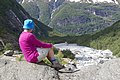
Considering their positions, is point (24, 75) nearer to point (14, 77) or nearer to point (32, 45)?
point (14, 77)

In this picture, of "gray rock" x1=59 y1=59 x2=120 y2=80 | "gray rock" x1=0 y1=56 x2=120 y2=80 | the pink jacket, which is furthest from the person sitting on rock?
"gray rock" x1=59 y1=59 x2=120 y2=80

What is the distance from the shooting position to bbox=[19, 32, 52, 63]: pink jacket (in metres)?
16.2

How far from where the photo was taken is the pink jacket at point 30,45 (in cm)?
1620

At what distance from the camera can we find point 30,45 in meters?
16.5

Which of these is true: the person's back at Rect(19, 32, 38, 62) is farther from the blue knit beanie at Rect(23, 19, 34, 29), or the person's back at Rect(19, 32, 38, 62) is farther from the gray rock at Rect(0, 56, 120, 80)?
the gray rock at Rect(0, 56, 120, 80)

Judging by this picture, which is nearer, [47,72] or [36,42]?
[47,72]

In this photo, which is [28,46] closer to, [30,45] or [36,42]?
[30,45]

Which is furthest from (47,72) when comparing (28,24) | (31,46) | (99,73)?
(28,24)

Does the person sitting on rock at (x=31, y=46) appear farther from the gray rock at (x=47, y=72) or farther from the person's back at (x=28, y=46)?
the gray rock at (x=47, y=72)

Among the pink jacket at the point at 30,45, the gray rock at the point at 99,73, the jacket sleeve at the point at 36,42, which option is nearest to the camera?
the gray rock at the point at 99,73

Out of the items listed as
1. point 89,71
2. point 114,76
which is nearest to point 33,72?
point 89,71

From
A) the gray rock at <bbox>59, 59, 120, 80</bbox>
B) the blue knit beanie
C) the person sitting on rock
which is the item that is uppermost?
the blue knit beanie

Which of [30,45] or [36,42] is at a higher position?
[36,42]

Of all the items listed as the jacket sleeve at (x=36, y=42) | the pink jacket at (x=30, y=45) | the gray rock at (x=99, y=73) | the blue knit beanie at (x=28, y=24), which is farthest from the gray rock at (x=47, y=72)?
the blue knit beanie at (x=28, y=24)
